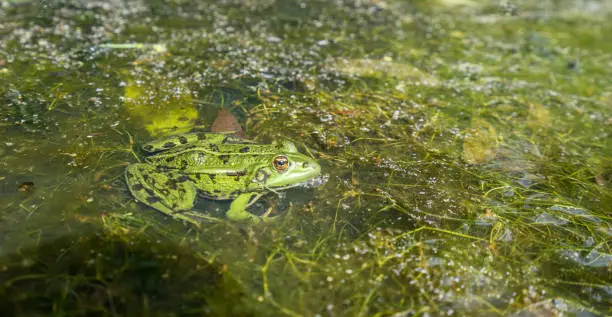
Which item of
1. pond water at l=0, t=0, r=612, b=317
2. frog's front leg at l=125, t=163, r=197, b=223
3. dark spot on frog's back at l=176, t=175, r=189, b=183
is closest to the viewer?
pond water at l=0, t=0, r=612, b=317

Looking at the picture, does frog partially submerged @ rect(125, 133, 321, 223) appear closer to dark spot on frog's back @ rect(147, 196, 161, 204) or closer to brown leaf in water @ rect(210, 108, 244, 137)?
dark spot on frog's back @ rect(147, 196, 161, 204)

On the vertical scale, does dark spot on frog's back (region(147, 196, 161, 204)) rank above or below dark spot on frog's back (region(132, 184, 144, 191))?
below

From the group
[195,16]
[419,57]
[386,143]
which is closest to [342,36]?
[419,57]

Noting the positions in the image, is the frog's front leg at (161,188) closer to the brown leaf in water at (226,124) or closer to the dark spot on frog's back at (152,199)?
the dark spot on frog's back at (152,199)

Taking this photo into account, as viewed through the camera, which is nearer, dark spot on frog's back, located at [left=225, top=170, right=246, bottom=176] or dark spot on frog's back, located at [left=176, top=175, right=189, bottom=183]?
dark spot on frog's back, located at [left=176, top=175, right=189, bottom=183]

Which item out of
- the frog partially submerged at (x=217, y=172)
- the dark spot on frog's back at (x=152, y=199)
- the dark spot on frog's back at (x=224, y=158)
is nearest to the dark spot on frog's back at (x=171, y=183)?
the frog partially submerged at (x=217, y=172)

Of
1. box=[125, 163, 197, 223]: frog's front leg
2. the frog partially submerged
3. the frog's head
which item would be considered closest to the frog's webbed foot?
the frog partially submerged

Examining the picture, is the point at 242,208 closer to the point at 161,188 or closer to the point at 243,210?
the point at 243,210
